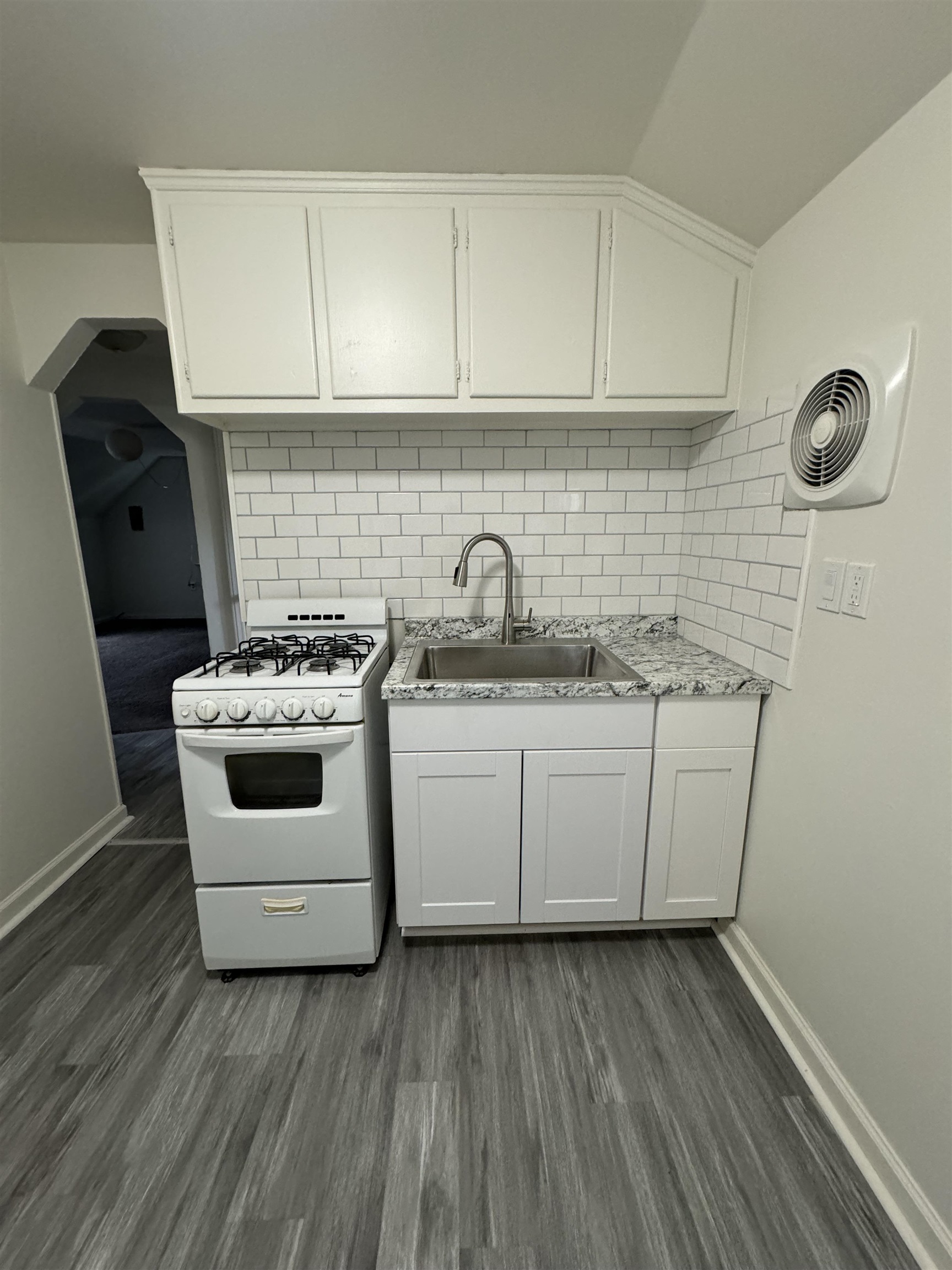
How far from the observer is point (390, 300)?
143cm

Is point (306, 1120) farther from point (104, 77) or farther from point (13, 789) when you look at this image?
point (104, 77)

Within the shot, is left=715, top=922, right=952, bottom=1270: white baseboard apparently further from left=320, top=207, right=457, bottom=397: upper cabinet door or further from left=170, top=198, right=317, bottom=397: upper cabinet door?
left=170, top=198, right=317, bottom=397: upper cabinet door

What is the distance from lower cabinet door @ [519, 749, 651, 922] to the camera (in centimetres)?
142

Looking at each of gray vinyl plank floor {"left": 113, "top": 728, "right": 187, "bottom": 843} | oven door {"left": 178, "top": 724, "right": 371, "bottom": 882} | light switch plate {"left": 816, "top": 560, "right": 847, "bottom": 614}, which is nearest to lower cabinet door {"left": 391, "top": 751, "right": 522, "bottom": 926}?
oven door {"left": 178, "top": 724, "right": 371, "bottom": 882}

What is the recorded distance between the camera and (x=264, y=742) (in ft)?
4.18

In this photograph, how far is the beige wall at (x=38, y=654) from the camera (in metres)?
1.69

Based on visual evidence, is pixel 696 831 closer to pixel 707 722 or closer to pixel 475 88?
pixel 707 722

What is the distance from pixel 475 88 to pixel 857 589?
144 cm

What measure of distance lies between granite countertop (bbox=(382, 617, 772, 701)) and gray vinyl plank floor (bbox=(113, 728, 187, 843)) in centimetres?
150

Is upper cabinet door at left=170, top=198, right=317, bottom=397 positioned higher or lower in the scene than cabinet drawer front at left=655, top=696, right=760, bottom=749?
higher

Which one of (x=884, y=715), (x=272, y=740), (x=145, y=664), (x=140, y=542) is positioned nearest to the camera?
(x=884, y=715)

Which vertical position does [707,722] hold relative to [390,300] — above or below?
below

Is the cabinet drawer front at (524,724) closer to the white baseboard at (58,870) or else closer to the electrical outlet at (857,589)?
the electrical outlet at (857,589)

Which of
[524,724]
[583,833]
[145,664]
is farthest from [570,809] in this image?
[145,664]
